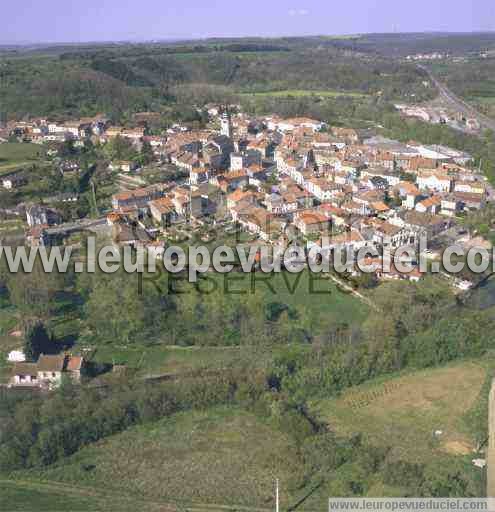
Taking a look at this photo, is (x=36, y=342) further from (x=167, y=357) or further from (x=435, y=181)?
(x=435, y=181)

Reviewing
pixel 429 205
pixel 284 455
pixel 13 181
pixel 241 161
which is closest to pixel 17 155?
pixel 13 181

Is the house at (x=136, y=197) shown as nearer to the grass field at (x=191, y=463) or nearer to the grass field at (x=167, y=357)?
the grass field at (x=167, y=357)

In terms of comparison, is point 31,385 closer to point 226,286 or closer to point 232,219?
point 226,286

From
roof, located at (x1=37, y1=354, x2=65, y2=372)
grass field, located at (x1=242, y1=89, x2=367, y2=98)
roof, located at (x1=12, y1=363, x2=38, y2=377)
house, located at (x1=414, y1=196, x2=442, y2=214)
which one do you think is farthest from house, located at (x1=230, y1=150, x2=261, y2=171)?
grass field, located at (x1=242, y1=89, x2=367, y2=98)

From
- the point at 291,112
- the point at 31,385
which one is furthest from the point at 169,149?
the point at 31,385

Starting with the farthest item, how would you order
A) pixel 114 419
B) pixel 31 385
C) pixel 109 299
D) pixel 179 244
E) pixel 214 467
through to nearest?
pixel 179 244
pixel 109 299
pixel 31 385
pixel 114 419
pixel 214 467

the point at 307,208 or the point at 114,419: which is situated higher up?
the point at 307,208
